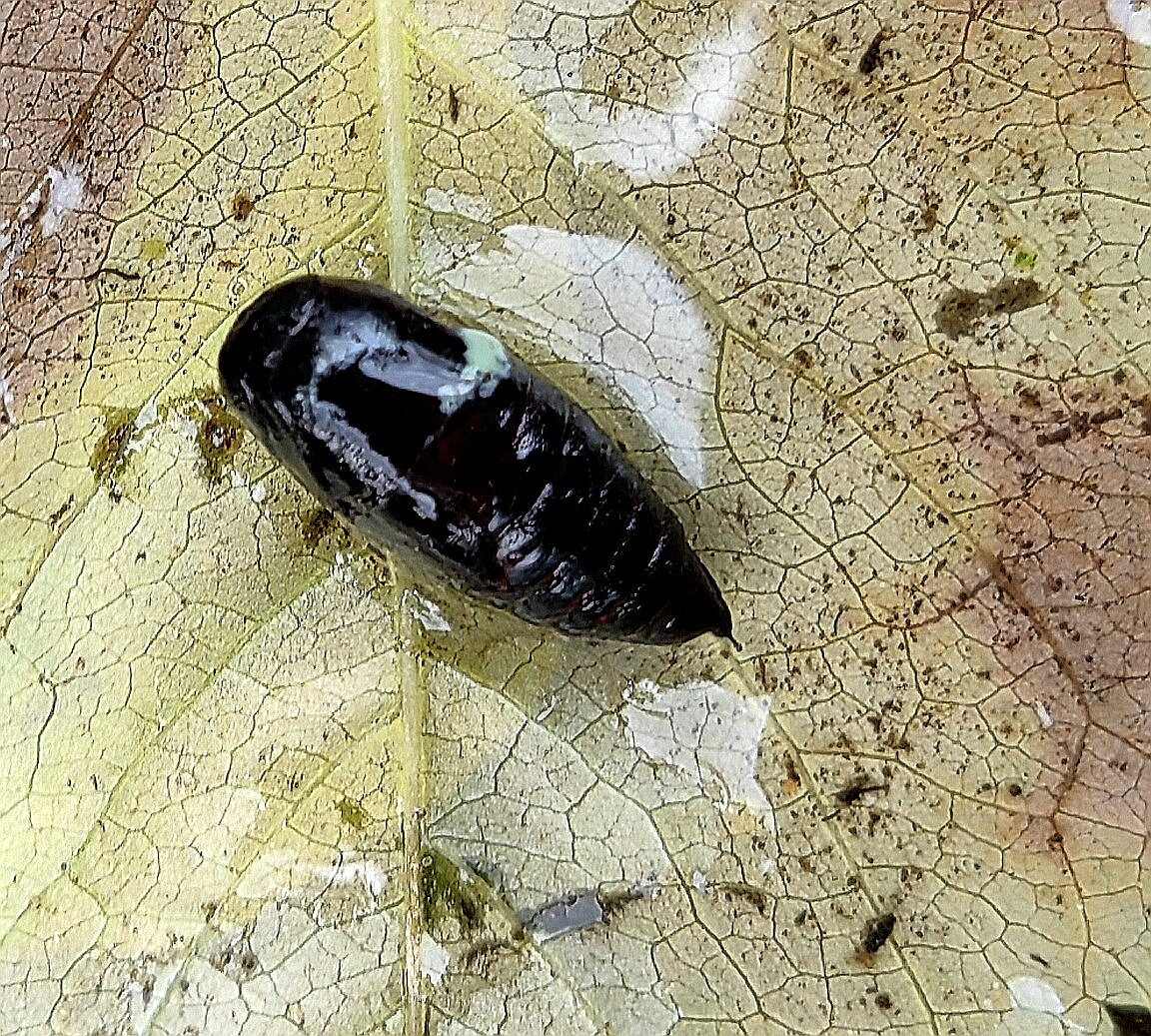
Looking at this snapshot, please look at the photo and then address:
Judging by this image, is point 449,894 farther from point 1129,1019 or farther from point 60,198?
point 60,198

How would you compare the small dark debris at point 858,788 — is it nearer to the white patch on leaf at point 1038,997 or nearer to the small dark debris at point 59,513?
the white patch on leaf at point 1038,997

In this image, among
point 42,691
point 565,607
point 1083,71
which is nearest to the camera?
point 1083,71

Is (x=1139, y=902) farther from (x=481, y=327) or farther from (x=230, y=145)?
(x=230, y=145)

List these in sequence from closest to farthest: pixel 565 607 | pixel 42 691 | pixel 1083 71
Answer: pixel 1083 71, pixel 565 607, pixel 42 691

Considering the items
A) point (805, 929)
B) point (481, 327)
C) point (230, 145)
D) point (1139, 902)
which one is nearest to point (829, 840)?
point (805, 929)

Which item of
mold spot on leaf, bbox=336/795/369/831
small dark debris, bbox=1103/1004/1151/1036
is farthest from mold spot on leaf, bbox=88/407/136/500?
small dark debris, bbox=1103/1004/1151/1036
